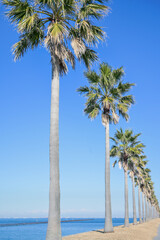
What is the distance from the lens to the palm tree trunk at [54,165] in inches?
398

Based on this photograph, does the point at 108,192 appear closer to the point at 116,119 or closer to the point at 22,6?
the point at 116,119

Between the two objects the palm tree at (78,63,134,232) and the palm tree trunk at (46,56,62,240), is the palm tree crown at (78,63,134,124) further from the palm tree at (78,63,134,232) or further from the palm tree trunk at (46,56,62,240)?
the palm tree trunk at (46,56,62,240)

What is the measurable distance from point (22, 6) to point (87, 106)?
12942 mm

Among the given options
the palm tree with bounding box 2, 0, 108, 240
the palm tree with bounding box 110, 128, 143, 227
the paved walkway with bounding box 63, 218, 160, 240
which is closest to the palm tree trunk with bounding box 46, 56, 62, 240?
the palm tree with bounding box 2, 0, 108, 240

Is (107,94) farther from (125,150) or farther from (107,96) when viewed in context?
(125,150)

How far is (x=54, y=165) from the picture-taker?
432 inches

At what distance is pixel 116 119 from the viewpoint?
23.2m

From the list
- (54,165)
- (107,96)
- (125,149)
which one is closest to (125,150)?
(125,149)

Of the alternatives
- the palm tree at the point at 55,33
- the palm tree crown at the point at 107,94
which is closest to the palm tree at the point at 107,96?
the palm tree crown at the point at 107,94

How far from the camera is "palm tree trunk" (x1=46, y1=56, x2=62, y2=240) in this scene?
10.1m

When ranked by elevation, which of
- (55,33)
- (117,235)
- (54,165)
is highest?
(55,33)

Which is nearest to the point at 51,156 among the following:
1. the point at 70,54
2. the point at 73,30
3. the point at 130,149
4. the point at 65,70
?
the point at 65,70

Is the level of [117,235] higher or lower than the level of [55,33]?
lower

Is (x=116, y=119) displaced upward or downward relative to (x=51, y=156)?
upward
